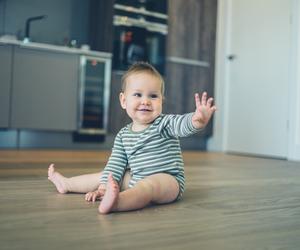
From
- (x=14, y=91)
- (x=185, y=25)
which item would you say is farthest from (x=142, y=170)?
(x=185, y=25)

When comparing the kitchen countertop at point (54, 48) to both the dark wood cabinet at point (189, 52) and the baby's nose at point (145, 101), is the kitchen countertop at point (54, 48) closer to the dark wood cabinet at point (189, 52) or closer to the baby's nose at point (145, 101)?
the dark wood cabinet at point (189, 52)

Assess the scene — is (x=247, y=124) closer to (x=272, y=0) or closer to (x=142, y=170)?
(x=272, y=0)

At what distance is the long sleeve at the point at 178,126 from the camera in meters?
1.18

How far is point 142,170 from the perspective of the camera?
4.32 ft

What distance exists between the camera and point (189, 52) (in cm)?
465

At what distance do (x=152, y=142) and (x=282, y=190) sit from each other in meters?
0.65

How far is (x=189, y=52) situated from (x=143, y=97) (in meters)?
3.46

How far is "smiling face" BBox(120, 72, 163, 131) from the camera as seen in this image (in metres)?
1.28

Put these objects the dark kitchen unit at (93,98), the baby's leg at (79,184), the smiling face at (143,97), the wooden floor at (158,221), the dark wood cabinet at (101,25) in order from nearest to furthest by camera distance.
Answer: the wooden floor at (158,221) < the smiling face at (143,97) < the baby's leg at (79,184) < the dark kitchen unit at (93,98) < the dark wood cabinet at (101,25)

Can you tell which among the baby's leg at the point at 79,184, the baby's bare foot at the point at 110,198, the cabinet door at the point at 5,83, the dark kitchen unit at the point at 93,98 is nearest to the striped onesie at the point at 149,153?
the baby's leg at the point at 79,184

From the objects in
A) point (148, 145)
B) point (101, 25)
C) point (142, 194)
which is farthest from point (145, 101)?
point (101, 25)

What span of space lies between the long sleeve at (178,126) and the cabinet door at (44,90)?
2639 millimetres

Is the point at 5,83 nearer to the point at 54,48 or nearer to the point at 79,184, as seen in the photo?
the point at 54,48

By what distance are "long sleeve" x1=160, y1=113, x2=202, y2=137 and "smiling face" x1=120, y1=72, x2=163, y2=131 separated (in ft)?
0.16
